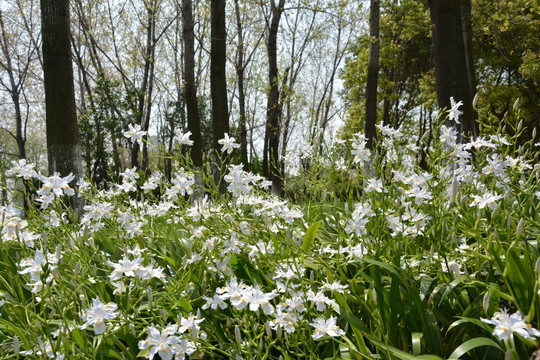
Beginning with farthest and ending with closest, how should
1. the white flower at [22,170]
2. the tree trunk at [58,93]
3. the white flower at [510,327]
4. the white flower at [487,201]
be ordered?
the tree trunk at [58,93]
the white flower at [22,170]
the white flower at [487,201]
the white flower at [510,327]

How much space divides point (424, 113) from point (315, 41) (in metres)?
7.24

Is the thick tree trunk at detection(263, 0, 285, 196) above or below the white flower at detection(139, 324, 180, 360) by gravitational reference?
above

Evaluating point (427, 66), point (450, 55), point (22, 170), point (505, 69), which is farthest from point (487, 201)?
point (427, 66)

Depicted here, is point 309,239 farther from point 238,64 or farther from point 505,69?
point 505,69

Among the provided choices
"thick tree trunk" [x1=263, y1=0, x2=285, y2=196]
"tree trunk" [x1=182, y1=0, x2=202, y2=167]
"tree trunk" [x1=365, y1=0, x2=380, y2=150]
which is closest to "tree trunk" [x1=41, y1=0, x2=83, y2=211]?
"tree trunk" [x1=182, y1=0, x2=202, y2=167]

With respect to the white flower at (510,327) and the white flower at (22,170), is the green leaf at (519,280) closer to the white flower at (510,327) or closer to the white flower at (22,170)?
the white flower at (510,327)

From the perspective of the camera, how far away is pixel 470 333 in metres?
1.53

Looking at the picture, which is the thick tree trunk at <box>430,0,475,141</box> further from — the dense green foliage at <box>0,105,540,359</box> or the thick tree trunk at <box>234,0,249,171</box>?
the thick tree trunk at <box>234,0,249,171</box>

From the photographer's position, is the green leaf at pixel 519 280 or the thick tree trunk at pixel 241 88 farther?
the thick tree trunk at pixel 241 88

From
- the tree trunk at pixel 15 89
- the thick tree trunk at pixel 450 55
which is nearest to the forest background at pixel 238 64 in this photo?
the tree trunk at pixel 15 89

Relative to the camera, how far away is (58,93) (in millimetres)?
5008

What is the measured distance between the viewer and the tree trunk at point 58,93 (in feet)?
16.3

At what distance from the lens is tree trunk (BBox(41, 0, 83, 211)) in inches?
196

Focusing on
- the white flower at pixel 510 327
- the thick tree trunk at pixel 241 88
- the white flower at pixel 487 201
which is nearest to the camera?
the white flower at pixel 510 327
